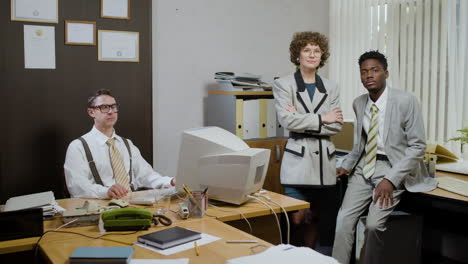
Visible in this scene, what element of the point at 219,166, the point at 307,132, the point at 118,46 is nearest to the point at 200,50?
the point at 118,46

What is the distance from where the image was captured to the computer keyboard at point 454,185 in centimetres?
284

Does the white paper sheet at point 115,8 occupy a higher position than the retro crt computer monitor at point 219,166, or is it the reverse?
the white paper sheet at point 115,8

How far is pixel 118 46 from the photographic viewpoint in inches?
146

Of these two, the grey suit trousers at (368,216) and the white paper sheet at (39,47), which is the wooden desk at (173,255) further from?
the white paper sheet at (39,47)

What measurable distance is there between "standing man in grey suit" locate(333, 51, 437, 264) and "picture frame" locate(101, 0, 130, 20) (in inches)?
73.5

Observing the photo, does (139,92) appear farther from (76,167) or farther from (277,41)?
(277,41)

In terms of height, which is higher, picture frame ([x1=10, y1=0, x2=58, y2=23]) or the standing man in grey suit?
picture frame ([x1=10, y1=0, x2=58, y2=23])

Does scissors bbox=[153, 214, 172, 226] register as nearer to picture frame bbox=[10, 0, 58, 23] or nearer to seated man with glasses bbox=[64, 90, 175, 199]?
seated man with glasses bbox=[64, 90, 175, 199]

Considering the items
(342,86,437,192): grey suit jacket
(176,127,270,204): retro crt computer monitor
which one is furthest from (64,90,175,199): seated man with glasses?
(342,86,437,192): grey suit jacket

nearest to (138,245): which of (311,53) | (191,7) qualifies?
(311,53)

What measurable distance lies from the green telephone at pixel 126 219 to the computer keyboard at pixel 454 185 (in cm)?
188

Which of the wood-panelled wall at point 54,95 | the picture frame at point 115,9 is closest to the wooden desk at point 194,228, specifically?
the wood-panelled wall at point 54,95

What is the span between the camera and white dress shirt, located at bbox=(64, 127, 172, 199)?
2.75 metres

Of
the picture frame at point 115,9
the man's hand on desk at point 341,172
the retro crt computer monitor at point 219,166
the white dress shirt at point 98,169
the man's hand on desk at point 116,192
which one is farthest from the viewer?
the picture frame at point 115,9
